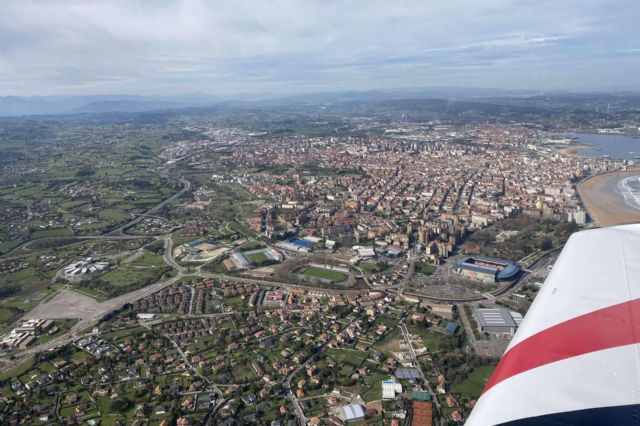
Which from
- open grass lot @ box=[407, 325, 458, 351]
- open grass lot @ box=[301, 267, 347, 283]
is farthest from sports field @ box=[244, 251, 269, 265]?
open grass lot @ box=[407, 325, 458, 351]

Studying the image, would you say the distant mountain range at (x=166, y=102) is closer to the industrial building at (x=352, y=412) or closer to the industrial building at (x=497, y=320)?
the industrial building at (x=497, y=320)

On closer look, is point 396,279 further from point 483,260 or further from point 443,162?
point 443,162

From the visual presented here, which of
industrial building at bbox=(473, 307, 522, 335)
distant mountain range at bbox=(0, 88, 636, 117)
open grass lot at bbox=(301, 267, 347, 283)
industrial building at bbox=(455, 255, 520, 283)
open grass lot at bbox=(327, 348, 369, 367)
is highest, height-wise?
distant mountain range at bbox=(0, 88, 636, 117)

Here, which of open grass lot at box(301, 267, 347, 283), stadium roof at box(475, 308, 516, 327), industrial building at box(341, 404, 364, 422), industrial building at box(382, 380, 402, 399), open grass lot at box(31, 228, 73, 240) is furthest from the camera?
open grass lot at box(31, 228, 73, 240)

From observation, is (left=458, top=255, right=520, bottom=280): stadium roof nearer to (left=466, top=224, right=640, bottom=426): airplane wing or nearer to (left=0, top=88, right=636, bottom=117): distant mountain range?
(left=466, top=224, right=640, bottom=426): airplane wing

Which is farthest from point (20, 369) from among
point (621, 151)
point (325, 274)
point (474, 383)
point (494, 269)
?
point (621, 151)
